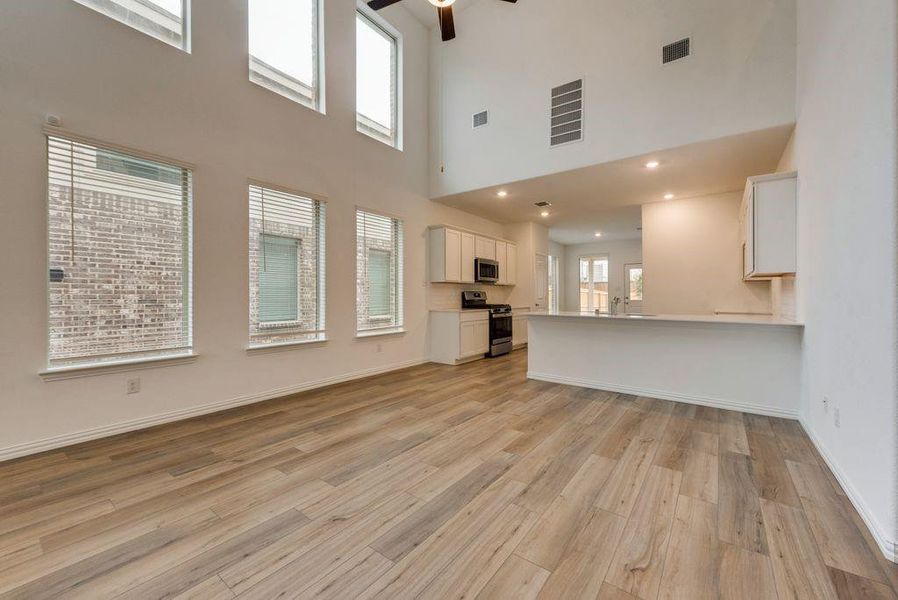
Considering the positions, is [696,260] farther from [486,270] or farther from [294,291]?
[294,291]

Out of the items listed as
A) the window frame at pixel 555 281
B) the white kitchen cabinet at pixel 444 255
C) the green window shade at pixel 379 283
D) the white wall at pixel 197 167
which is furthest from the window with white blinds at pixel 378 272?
the window frame at pixel 555 281

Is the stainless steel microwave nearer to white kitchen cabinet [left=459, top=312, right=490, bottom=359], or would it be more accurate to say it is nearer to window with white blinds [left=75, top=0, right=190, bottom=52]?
white kitchen cabinet [left=459, top=312, right=490, bottom=359]

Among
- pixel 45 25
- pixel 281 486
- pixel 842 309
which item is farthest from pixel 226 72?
pixel 842 309

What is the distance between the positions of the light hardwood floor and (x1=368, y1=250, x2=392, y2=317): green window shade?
7.57 ft

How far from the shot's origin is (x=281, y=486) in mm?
2201

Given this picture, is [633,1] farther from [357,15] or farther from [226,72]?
[226,72]

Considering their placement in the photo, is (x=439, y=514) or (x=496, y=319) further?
(x=496, y=319)

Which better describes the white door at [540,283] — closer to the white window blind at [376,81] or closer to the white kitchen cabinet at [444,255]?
the white kitchen cabinet at [444,255]

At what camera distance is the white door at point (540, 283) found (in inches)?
320

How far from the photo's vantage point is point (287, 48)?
4.30m

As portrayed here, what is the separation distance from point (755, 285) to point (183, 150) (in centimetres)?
724

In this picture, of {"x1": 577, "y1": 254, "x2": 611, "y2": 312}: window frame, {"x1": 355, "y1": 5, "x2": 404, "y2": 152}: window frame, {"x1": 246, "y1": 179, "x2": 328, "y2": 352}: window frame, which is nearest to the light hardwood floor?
{"x1": 246, "y1": 179, "x2": 328, "y2": 352}: window frame

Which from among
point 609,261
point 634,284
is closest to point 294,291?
point 609,261

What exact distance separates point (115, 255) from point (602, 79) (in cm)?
519
